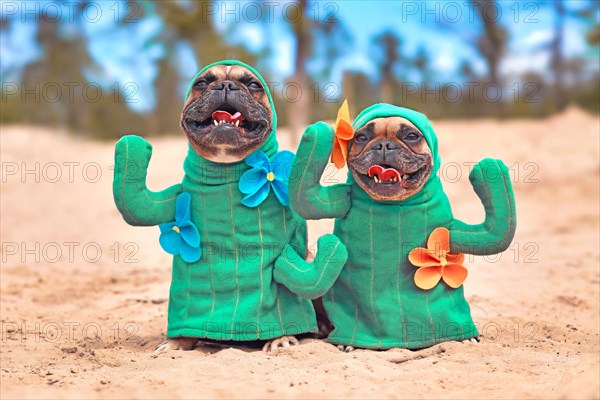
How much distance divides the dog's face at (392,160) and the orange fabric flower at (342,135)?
74mm

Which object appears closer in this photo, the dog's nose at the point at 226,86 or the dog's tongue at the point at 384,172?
the dog's tongue at the point at 384,172

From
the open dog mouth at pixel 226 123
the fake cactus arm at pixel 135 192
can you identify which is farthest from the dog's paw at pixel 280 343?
the open dog mouth at pixel 226 123

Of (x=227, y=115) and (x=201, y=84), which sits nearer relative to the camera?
(x=227, y=115)

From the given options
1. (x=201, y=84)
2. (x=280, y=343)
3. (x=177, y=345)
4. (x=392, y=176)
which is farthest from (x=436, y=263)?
(x=201, y=84)

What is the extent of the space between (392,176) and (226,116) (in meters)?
0.95

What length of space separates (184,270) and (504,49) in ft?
47.3

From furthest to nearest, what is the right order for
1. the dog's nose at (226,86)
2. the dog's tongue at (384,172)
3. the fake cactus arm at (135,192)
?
the fake cactus arm at (135,192)
the dog's nose at (226,86)
the dog's tongue at (384,172)

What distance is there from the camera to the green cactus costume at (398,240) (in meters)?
3.92

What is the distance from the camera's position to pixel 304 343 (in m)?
3.99

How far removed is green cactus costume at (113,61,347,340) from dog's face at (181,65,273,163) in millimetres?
85

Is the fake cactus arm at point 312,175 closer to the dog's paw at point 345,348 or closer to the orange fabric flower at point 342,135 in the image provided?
the orange fabric flower at point 342,135

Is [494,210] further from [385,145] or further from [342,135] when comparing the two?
[342,135]

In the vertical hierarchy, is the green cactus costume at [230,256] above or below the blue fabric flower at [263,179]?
below

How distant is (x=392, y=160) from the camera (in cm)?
379
